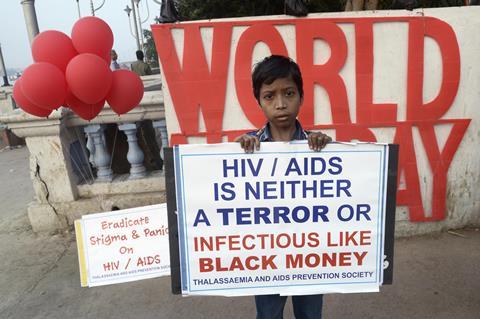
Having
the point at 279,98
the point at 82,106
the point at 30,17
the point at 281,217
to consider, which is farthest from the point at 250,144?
the point at 30,17

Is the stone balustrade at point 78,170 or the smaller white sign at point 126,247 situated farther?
the stone balustrade at point 78,170

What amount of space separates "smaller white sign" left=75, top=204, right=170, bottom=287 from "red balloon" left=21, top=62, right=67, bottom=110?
1.11 meters

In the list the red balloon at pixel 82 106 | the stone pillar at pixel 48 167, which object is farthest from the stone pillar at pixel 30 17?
the red balloon at pixel 82 106

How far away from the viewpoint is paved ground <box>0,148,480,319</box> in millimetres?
2658

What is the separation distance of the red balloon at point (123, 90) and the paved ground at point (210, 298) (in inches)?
57.6

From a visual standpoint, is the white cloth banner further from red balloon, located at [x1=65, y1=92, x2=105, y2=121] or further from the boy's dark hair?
red balloon, located at [x1=65, y1=92, x2=105, y2=121]

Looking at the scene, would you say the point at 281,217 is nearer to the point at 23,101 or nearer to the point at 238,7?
the point at 23,101

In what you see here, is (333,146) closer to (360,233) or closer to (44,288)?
(360,233)

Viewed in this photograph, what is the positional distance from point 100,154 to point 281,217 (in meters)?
2.85

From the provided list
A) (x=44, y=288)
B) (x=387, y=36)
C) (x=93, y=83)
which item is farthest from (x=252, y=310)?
(x=387, y=36)

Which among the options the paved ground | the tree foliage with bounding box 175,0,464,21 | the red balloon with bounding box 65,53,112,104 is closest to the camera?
the paved ground

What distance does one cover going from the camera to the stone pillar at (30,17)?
5930mm

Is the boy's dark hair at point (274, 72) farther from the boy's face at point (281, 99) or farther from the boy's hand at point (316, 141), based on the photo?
the boy's hand at point (316, 141)

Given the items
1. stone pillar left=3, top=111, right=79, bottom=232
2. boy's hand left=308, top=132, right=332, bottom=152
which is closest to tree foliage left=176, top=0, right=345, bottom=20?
stone pillar left=3, top=111, right=79, bottom=232
